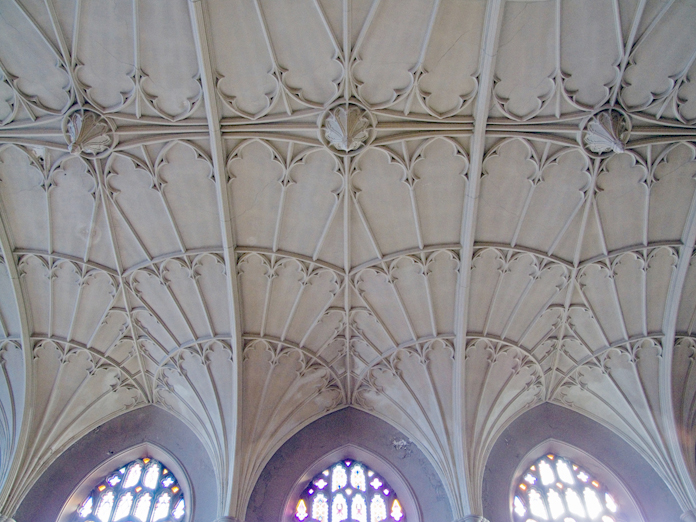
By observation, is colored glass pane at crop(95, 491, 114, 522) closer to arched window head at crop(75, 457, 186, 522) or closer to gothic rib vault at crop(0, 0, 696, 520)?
arched window head at crop(75, 457, 186, 522)

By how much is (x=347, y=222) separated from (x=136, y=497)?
1118 cm

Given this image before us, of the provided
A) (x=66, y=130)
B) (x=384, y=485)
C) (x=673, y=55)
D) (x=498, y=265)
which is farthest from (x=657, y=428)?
(x=66, y=130)

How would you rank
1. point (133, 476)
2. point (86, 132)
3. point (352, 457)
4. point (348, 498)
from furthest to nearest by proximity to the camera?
point (352, 457)
point (133, 476)
point (348, 498)
point (86, 132)

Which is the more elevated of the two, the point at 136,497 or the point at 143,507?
the point at 136,497

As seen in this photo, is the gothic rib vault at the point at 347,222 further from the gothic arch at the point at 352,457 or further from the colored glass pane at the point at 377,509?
the colored glass pane at the point at 377,509

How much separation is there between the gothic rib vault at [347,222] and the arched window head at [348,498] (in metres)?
1.87

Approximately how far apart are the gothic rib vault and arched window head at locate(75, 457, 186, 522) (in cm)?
186

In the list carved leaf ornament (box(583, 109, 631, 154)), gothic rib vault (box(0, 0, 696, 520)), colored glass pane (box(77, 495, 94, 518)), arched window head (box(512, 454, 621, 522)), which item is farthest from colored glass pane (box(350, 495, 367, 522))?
carved leaf ornament (box(583, 109, 631, 154))

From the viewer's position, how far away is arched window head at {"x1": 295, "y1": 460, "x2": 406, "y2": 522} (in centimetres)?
1659

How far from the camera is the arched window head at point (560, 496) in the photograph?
1683 centimetres

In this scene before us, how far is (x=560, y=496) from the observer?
1733cm

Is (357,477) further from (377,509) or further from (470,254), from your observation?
(470,254)

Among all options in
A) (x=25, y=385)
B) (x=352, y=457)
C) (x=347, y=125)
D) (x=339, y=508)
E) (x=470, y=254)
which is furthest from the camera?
(x=352, y=457)

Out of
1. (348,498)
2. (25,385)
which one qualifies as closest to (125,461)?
(25,385)
